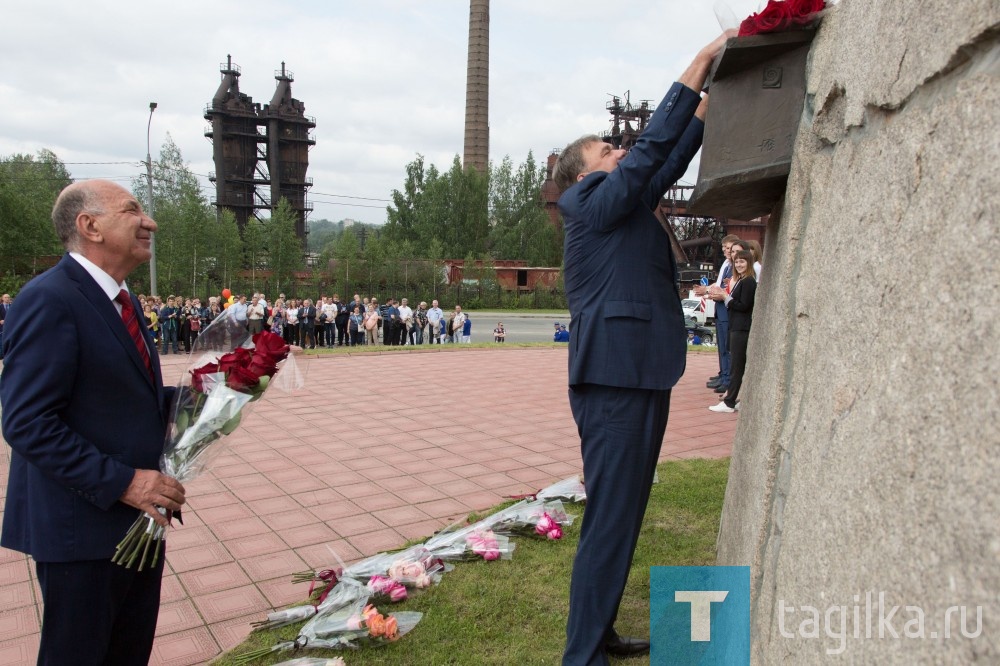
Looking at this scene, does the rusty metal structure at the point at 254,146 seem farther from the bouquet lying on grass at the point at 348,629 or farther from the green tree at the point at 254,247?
the bouquet lying on grass at the point at 348,629

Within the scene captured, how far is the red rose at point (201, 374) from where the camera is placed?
2340 millimetres

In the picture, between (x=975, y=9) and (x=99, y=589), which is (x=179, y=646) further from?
(x=975, y=9)

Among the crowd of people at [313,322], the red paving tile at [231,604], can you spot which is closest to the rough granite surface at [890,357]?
the red paving tile at [231,604]

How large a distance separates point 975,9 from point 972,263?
39 cm

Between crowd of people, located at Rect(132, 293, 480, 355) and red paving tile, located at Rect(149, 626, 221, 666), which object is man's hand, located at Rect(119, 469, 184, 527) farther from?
crowd of people, located at Rect(132, 293, 480, 355)

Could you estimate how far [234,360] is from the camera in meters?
2.38

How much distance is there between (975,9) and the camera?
3.44 feet

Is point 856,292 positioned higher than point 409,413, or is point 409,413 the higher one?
point 856,292

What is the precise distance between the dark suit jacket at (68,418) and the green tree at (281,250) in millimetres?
36249

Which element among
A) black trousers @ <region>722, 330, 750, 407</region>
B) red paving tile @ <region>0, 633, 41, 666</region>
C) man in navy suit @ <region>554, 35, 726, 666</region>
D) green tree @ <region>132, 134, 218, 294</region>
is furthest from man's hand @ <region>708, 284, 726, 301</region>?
green tree @ <region>132, 134, 218, 294</region>

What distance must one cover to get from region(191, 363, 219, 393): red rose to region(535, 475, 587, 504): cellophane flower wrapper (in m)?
2.57

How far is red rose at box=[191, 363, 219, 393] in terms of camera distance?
92.1 inches

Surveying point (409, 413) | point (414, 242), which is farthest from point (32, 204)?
point (409, 413)

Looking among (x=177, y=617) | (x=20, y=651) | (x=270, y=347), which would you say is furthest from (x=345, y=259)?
(x=270, y=347)
